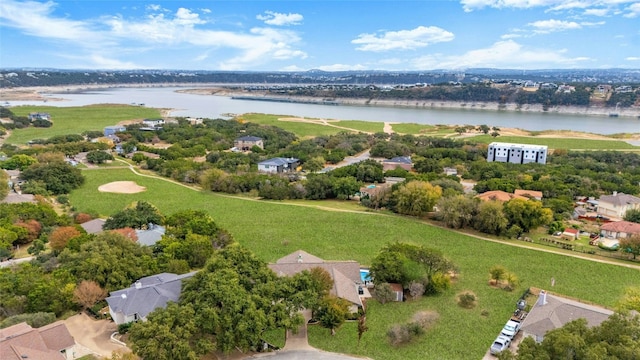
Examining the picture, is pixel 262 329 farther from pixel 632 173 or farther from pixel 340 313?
pixel 632 173

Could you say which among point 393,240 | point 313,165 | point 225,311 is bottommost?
point 393,240

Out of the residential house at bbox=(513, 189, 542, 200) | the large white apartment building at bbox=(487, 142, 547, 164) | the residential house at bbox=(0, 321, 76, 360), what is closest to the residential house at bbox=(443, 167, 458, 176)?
the large white apartment building at bbox=(487, 142, 547, 164)

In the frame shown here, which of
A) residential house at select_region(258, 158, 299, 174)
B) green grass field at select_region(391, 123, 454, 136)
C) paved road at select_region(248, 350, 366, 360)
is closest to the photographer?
paved road at select_region(248, 350, 366, 360)

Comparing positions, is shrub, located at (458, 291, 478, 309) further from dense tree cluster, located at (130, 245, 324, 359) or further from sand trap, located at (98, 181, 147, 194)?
sand trap, located at (98, 181, 147, 194)

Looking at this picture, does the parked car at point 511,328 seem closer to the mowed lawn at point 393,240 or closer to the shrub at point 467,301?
the mowed lawn at point 393,240

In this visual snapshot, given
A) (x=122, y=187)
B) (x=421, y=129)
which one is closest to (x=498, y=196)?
(x=122, y=187)

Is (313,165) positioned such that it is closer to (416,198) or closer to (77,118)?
(416,198)
